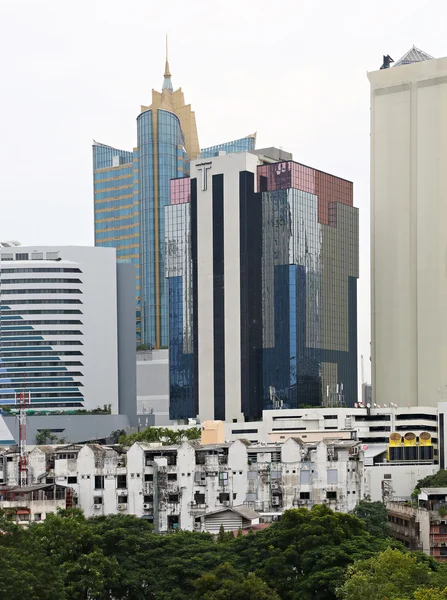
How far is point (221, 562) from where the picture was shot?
76.4 meters

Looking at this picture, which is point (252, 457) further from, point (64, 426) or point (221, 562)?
point (64, 426)

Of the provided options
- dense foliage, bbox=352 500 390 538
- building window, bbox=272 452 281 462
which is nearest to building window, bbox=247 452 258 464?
building window, bbox=272 452 281 462

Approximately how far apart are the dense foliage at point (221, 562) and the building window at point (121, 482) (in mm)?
19071

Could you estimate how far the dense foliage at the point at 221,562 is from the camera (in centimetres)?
6669

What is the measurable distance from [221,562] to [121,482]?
2749 centimetres

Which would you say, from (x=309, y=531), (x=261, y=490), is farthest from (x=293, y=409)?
(x=309, y=531)

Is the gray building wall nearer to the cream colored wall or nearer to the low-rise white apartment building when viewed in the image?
the cream colored wall

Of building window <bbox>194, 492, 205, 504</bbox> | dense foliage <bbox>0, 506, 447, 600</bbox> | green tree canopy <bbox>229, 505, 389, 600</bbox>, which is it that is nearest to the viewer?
dense foliage <bbox>0, 506, 447, 600</bbox>

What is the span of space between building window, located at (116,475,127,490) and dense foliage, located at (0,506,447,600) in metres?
19.1

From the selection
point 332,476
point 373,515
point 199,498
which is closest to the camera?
point 373,515

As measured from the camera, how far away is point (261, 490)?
103875 mm

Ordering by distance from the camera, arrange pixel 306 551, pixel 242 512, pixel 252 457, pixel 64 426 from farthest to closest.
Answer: pixel 64 426 < pixel 252 457 < pixel 242 512 < pixel 306 551

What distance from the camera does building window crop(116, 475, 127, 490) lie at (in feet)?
337

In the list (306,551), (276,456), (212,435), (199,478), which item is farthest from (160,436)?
(306,551)
